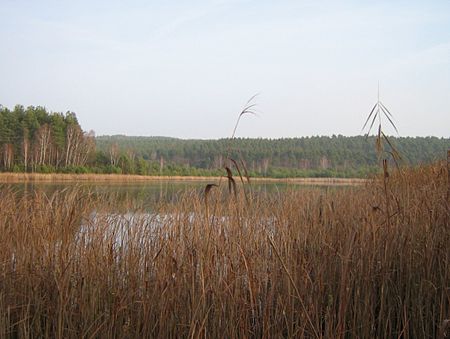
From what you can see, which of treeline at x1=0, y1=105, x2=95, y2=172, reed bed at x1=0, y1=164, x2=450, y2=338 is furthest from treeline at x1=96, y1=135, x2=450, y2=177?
treeline at x1=0, y1=105, x2=95, y2=172

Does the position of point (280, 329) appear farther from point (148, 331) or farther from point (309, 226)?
point (309, 226)

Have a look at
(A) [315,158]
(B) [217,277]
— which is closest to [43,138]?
(A) [315,158]

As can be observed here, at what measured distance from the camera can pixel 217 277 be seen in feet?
10.1

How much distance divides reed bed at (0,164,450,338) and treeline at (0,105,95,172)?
1401 inches

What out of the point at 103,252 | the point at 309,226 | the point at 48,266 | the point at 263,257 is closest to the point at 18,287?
the point at 48,266

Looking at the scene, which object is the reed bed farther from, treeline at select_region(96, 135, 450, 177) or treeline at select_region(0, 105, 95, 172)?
treeline at select_region(0, 105, 95, 172)

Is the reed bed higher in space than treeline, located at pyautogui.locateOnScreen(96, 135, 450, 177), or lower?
lower

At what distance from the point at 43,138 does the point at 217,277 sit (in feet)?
123

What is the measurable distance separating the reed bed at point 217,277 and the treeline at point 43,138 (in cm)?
3558

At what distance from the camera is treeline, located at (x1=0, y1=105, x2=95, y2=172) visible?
39156 millimetres

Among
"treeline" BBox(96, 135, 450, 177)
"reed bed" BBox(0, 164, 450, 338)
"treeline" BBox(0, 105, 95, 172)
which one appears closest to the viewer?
"reed bed" BBox(0, 164, 450, 338)

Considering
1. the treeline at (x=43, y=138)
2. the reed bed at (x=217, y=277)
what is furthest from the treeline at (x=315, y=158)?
the treeline at (x=43, y=138)

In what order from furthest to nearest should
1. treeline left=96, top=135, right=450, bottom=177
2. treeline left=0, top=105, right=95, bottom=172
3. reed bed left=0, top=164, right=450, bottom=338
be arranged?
treeline left=0, top=105, right=95, bottom=172
treeline left=96, top=135, right=450, bottom=177
reed bed left=0, top=164, right=450, bottom=338

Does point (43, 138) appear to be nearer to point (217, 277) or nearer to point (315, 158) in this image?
point (315, 158)
